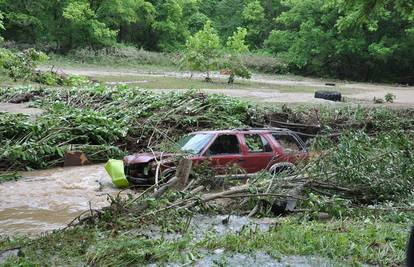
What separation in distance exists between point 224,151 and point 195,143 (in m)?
0.67

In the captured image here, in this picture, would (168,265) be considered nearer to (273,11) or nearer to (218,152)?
(218,152)

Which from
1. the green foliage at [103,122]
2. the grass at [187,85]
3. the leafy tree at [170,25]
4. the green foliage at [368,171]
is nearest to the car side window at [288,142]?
the green foliage at [368,171]

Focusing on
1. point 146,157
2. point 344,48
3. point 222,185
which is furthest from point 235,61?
point 222,185

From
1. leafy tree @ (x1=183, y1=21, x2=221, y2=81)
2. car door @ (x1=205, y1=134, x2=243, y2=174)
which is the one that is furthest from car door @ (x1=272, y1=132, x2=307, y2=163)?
leafy tree @ (x1=183, y1=21, x2=221, y2=81)

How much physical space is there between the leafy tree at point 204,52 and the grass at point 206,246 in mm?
32302

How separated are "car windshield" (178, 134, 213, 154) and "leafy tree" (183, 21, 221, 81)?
87.5 ft

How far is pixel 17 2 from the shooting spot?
59.5 meters

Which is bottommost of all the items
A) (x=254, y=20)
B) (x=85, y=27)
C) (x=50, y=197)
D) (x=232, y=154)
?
(x=50, y=197)

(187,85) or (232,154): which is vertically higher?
(232,154)

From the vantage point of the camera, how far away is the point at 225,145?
12594mm

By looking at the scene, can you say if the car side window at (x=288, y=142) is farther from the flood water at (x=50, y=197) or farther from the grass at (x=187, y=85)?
the grass at (x=187, y=85)

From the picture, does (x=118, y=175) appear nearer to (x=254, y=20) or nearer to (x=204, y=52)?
(x=204, y=52)

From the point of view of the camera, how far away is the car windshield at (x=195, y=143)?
12195 mm

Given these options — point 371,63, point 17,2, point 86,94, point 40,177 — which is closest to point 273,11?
point 371,63
